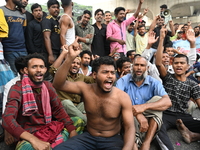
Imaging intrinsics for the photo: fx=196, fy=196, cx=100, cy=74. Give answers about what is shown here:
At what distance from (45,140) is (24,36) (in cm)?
280

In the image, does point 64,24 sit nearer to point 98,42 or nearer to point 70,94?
point 70,94

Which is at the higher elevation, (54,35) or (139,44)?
(54,35)

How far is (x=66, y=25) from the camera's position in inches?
163

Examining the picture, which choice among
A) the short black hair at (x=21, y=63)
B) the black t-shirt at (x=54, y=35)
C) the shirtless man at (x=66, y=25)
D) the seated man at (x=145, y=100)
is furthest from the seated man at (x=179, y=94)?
the short black hair at (x=21, y=63)

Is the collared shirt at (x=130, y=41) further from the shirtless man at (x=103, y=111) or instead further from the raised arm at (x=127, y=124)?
the raised arm at (x=127, y=124)

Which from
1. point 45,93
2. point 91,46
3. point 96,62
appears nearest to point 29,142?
point 45,93

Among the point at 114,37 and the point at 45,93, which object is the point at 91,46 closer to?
the point at 114,37

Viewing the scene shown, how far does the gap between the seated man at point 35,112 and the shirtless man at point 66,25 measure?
135 cm

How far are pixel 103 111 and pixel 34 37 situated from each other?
2.89m

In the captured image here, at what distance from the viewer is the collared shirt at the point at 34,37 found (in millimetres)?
4532

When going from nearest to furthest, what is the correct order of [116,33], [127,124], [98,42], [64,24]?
[127,124]
[64,24]
[116,33]
[98,42]

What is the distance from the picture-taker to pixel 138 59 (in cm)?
368

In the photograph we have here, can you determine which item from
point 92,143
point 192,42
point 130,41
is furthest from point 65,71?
point 130,41

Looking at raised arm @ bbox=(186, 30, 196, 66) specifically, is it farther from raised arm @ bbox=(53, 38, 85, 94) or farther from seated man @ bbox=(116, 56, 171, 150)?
raised arm @ bbox=(53, 38, 85, 94)
